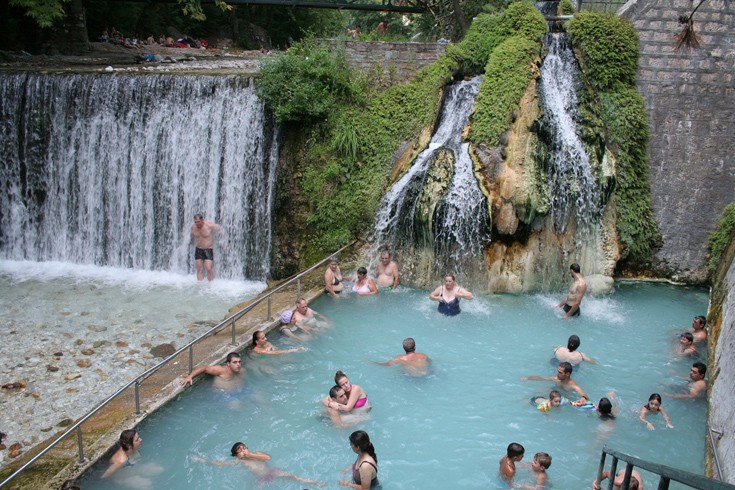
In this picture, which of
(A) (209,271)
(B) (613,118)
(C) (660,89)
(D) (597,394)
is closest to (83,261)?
(A) (209,271)

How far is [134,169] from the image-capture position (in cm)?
→ 1338

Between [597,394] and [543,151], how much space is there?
5234mm

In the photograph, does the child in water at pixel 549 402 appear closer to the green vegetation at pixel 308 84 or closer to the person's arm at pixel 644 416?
the person's arm at pixel 644 416

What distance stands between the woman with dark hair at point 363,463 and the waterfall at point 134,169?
7236 mm

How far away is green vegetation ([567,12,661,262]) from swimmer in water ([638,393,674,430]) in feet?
17.2

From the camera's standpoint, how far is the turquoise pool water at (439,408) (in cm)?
681

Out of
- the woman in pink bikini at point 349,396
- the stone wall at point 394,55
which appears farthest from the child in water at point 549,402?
the stone wall at point 394,55

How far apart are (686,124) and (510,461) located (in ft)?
30.3

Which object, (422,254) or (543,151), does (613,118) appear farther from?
(422,254)

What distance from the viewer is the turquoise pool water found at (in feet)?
22.3

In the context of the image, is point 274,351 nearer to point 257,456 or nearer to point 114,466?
point 257,456

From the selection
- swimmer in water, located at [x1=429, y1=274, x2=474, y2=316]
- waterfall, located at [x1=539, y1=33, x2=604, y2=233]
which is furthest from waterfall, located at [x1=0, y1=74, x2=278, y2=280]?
waterfall, located at [x1=539, y1=33, x2=604, y2=233]

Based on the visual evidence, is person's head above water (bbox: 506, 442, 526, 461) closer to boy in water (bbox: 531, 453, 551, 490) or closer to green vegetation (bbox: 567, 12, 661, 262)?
boy in water (bbox: 531, 453, 551, 490)

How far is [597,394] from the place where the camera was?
8.37m
